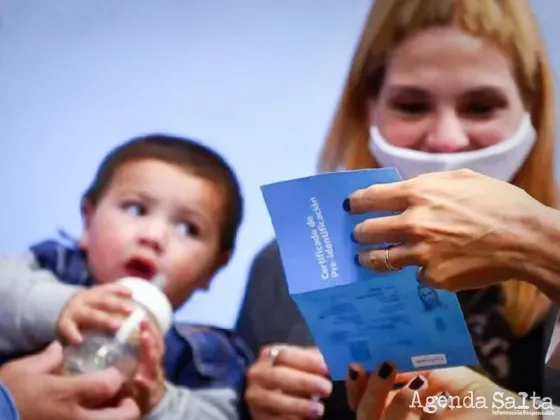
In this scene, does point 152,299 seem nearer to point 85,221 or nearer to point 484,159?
point 85,221

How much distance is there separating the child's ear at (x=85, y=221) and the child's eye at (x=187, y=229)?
0.36 feet

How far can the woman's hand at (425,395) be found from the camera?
0.86 m

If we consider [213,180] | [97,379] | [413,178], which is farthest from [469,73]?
[97,379]

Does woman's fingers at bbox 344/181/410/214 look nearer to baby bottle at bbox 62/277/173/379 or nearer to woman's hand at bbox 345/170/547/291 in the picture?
woman's hand at bbox 345/170/547/291

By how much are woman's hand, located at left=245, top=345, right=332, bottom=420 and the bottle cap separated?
0.11 meters

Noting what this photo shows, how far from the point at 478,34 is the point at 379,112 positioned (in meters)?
0.14

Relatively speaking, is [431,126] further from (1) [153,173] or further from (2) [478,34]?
(1) [153,173]

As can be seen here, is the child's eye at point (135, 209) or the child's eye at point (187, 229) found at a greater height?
the child's eye at point (135, 209)

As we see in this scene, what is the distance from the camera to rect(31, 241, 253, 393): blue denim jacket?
2.96 feet

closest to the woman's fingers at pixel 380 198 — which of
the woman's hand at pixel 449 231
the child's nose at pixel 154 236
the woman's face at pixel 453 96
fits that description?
the woman's hand at pixel 449 231

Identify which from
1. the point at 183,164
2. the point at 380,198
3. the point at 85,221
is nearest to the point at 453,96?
the point at 380,198

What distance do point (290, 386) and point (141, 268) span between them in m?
0.21

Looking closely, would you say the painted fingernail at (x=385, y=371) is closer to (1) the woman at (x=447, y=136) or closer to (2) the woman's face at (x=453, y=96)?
(1) the woman at (x=447, y=136)

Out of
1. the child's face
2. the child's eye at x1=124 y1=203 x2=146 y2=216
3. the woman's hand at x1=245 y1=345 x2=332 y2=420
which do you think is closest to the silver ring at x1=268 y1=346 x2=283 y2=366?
the woman's hand at x1=245 y1=345 x2=332 y2=420
